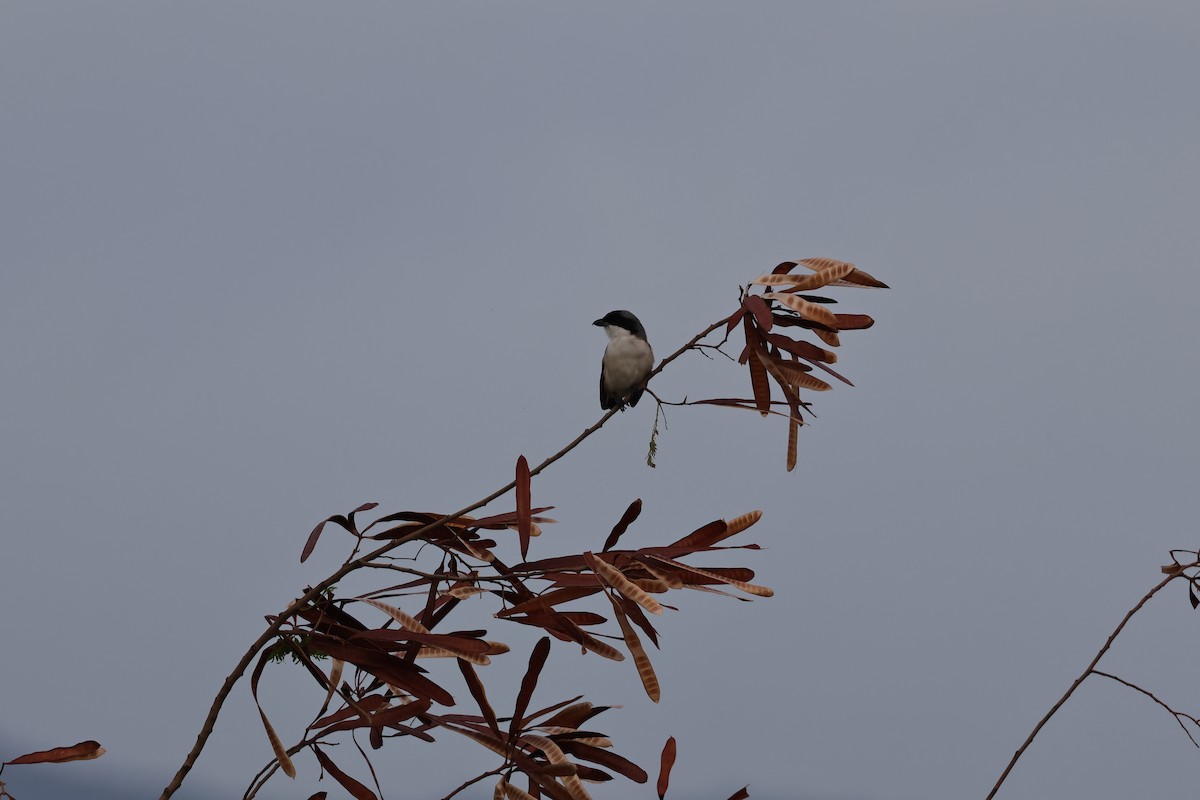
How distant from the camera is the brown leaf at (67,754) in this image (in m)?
1.80

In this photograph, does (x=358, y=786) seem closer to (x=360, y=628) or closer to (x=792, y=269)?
(x=360, y=628)

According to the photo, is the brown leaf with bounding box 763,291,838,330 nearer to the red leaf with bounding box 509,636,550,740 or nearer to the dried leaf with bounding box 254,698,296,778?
the red leaf with bounding box 509,636,550,740

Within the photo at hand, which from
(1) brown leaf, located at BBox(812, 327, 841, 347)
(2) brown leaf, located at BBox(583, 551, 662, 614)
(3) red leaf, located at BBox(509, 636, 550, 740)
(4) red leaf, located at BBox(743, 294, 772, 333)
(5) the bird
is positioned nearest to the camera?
(2) brown leaf, located at BBox(583, 551, 662, 614)

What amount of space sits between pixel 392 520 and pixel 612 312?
2.68 meters

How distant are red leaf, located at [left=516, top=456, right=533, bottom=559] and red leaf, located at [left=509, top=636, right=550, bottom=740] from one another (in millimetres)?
148

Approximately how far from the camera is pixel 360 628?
2014 millimetres

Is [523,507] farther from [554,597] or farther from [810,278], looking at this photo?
[810,278]

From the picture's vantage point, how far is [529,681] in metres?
1.91

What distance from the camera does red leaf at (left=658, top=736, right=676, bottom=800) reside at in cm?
204

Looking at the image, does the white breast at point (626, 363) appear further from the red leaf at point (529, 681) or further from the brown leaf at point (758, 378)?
the red leaf at point (529, 681)

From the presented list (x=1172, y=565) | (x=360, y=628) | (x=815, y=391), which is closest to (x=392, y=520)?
(x=360, y=628)

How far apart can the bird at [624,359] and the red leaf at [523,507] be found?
2.41m

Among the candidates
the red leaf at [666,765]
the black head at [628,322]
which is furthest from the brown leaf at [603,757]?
the black head at [628,322]

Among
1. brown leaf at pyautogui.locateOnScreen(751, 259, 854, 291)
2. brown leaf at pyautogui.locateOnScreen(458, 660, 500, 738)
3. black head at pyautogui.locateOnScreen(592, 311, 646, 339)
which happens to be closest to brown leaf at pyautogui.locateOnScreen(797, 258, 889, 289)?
brown leaf at pyautogui.locateOnScreen(751, 259, 854, 291)
